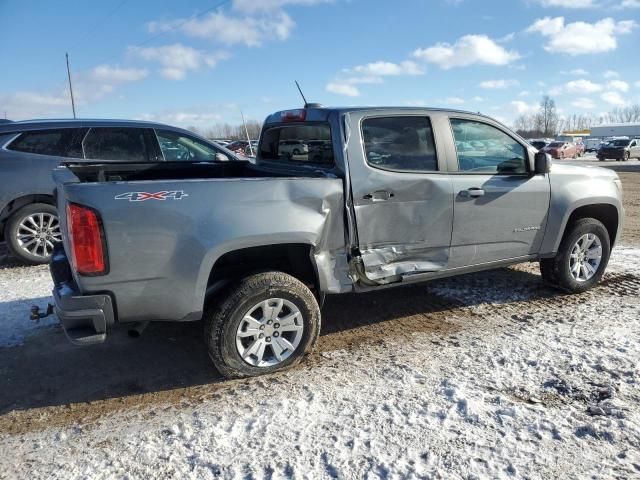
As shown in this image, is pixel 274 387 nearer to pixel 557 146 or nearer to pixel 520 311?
pixel 520 311

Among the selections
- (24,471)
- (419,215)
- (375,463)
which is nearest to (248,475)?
(375,463)

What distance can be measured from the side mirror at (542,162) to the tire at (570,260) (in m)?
0.82

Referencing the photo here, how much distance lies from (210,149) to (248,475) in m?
5.28

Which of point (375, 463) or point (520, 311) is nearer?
point (375, 463)

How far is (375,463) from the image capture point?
8.40ft

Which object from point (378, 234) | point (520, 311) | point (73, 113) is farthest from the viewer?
point (73, 113)

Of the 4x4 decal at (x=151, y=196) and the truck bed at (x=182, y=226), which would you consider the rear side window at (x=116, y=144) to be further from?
the 4x4 decal at (x=151, y=196)

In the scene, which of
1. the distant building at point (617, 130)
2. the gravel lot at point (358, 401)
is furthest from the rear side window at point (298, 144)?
the distant building at point (617, 130)

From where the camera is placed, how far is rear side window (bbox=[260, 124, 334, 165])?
4008 millimetres

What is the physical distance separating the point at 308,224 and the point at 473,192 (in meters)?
1.60

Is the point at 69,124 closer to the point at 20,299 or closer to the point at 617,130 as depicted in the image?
the point at 20,299

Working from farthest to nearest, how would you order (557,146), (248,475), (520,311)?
1. (557,146)
2. (520,311)
3. (248,475)

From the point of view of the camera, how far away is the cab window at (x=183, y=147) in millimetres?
6980

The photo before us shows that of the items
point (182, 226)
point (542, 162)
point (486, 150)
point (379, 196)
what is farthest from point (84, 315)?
point (542, 162)
